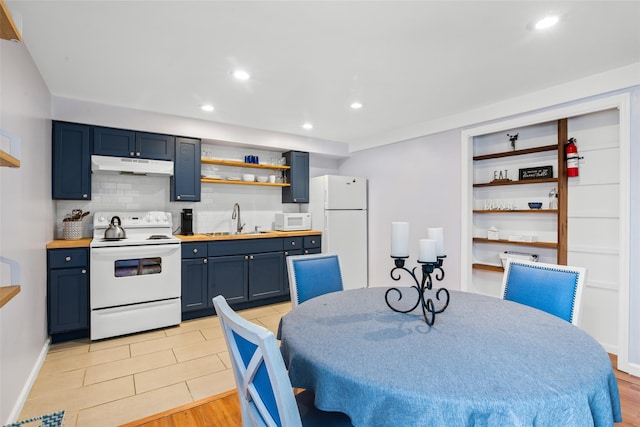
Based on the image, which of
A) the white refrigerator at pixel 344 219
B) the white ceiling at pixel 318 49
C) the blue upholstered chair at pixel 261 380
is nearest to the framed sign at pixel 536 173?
the white ceiling at pixel 318 49

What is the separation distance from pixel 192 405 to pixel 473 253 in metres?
3.33

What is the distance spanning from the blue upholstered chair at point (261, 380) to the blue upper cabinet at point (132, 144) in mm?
3102

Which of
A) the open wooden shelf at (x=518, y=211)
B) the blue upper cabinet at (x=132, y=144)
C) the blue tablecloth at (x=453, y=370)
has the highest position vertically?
the blue upper cabinet at (x=132, y=144)

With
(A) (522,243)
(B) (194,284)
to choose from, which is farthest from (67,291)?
(A) (522,243)

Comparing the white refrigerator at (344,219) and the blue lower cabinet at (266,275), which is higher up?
the white refrigerator at (344,219)

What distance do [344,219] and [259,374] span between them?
3858 millimetres

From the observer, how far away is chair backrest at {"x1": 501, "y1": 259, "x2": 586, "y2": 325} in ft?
6.08

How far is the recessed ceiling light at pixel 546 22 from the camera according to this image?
1.94 m

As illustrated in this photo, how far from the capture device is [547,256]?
3.37 metres

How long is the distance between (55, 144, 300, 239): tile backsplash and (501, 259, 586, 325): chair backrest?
3434 millimetres

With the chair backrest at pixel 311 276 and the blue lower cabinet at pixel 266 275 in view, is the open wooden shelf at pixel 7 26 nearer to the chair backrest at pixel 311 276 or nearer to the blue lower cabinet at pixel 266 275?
the chair backrest at pixel 311 276

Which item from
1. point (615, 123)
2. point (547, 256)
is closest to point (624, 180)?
point (615, 123)

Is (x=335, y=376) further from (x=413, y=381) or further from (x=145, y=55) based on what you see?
(x=145, y=55)

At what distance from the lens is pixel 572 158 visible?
10.0 ft
